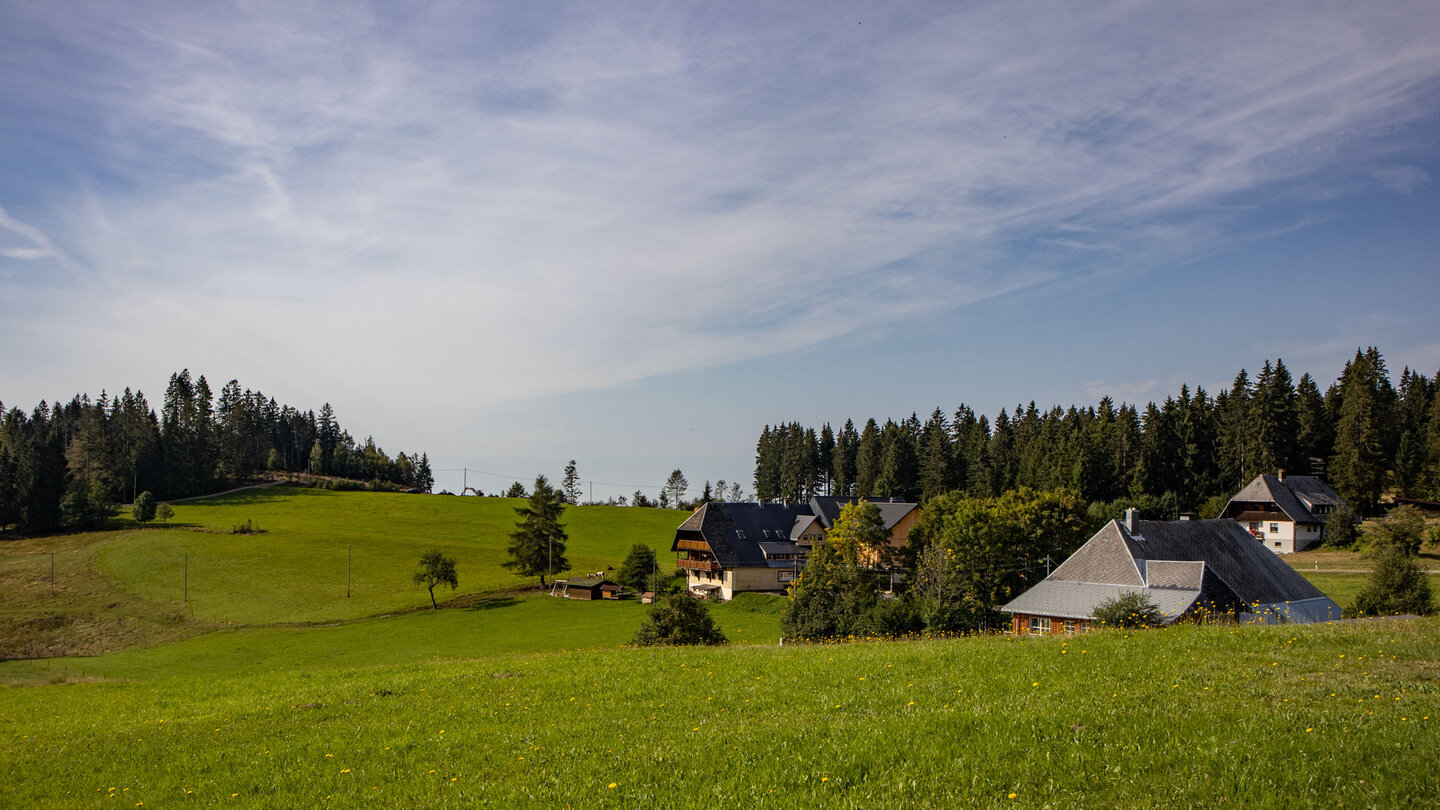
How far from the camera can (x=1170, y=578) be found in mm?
43812

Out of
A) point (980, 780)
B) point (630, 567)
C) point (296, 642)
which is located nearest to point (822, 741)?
point (980, 780)

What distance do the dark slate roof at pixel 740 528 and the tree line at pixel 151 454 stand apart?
3399 inches

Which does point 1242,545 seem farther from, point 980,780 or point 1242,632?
point 980,780

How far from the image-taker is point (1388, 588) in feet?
120

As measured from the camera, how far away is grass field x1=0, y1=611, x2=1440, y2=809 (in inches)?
341

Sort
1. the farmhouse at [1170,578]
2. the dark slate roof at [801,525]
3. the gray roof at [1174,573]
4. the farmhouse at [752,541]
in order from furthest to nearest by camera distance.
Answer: the dark slate roof at [801,525]
the farmhouse at [752,541]
the gray roof at [1174,573]
the farmhouse at [1170,578]

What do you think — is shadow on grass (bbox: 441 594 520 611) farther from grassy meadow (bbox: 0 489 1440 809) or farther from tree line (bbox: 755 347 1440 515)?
tree line (bbox: 755 347 1440 515)

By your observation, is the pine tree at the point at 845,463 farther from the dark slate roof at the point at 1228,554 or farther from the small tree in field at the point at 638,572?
the dark slate roof at the point at 1228,554

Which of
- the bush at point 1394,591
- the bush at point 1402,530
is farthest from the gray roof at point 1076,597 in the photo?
the bush at point 1402,530

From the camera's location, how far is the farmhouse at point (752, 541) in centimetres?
8762

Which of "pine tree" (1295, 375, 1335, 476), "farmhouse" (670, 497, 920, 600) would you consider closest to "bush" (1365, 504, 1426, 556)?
"farmhouse" (670, 497, 920, 600)

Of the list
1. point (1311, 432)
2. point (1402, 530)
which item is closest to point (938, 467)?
point (1311, 432)

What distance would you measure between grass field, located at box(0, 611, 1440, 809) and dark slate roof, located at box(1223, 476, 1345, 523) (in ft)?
271

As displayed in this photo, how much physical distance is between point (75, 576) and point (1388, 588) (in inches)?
4178
